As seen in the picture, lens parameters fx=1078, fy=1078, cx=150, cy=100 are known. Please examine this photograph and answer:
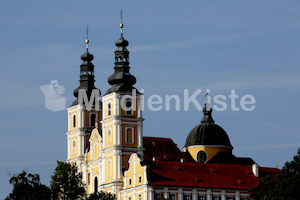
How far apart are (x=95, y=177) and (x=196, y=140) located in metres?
13.8

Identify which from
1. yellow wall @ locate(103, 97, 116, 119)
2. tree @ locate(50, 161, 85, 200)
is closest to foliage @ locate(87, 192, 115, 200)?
tree @ locate(50, 161, 85, 200)

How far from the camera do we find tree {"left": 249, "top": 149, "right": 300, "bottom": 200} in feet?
299

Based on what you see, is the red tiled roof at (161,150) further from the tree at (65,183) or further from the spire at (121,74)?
the tree at (65,183)

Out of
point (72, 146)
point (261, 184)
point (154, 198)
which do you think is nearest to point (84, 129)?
point (72, 146)

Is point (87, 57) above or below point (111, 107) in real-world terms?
above

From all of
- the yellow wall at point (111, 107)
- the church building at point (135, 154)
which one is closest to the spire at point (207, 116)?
the church building at point (135, 154)

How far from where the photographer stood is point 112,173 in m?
120

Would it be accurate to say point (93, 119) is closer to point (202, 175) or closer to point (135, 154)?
point (135, 154)

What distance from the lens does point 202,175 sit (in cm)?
11919

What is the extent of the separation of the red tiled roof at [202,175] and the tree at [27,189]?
16032mm

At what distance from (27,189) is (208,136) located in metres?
36.0

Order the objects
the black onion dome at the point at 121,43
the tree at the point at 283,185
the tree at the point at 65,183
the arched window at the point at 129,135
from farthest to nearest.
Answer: the black onion dome at the point at 121,43 → the arched window at the point at 129,135 → the tree at the point at 65,183 → the tree at the point at 283,185

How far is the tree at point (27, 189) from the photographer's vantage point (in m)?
101

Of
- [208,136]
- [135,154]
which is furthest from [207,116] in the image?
[135,154]
